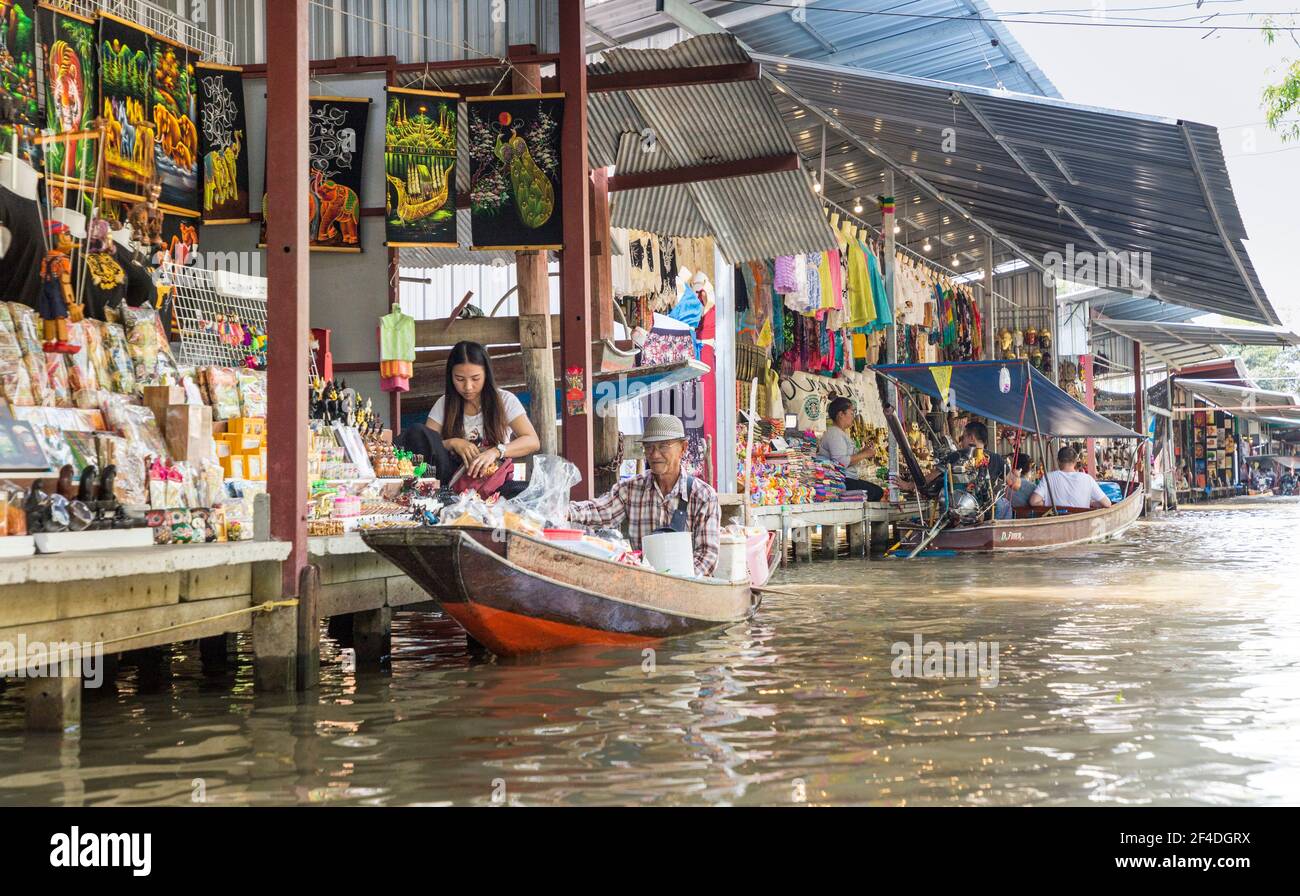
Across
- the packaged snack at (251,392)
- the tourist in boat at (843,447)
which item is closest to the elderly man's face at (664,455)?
the packaged snack at (251,392)

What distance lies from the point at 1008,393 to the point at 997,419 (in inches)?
48.1

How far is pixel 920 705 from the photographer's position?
639 centimetres

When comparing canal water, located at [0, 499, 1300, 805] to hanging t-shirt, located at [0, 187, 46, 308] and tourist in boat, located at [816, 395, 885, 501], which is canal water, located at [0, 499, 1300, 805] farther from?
tourist in boat, located at [816, 395, 885, 501]

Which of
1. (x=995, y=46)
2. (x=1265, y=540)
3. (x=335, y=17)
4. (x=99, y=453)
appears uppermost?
(x=995, y=46)

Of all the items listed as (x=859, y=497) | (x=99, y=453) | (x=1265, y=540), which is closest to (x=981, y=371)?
(x=859, y=497)

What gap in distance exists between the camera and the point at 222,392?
7832 millimetres

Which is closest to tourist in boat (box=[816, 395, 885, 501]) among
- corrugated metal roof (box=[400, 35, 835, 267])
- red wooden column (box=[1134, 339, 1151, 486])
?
corrugated metal roof (box=[400, 35, 835, 267])

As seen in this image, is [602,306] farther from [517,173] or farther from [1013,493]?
[1013,493]

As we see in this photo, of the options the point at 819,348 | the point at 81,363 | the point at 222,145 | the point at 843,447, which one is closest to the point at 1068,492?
the point at 843,447

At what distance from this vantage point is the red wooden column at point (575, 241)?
10781 mm

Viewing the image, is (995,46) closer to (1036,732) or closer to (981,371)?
(981,371)

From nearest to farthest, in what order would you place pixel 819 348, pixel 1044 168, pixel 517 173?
pixel 517 173 → pixel 1044 168 → pixel 819 348

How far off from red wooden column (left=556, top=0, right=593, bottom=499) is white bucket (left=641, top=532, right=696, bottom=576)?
2225 mm
